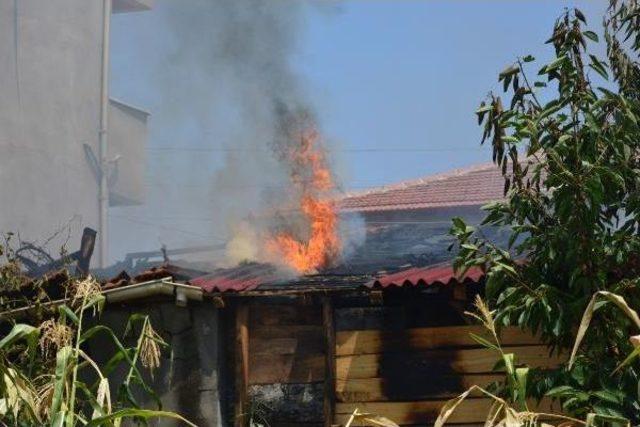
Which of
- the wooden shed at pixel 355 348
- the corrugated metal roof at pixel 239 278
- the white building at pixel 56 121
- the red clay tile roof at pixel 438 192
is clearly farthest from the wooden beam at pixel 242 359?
the white building at pixel 56 121

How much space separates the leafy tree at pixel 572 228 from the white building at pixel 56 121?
21.7 meters

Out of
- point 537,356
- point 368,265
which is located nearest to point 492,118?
point 537,356

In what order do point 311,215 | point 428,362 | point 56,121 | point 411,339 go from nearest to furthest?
point 428,362
point 411,339
point 311,215
point 56,121

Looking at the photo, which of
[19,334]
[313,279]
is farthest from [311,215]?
[19,334]

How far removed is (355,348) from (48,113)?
69.2ft

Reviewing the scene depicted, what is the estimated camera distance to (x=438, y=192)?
26250 mm

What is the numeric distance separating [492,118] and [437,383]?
320cm

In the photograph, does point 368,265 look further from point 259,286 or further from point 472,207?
point 472,207

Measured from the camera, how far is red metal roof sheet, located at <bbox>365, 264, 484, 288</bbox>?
1123 centimetres

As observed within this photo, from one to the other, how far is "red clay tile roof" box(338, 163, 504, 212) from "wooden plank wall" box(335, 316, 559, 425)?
12595 millimetres

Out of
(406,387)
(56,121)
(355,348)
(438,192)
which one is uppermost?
(56,121)

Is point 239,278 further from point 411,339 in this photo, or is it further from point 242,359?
point 411,339

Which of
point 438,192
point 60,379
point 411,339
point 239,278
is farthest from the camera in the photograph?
point 438,192

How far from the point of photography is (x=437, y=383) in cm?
Result: 1188
